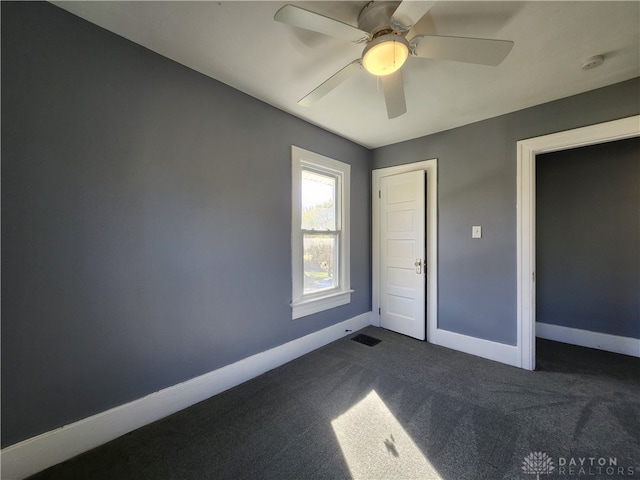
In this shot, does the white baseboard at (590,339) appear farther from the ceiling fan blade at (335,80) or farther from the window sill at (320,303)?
the ceiling fan blade at (335,80)

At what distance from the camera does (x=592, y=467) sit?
139 centimetres

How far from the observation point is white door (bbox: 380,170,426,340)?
3.13 meters

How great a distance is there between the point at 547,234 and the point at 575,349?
1375 millimetres

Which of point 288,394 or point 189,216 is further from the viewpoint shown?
point 288,394

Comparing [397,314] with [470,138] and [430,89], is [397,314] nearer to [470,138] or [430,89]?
[470,138]

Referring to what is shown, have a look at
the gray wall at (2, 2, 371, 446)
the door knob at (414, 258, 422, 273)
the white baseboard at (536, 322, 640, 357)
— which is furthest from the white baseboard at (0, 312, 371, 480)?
the white baseboard at (536, 322, 640, 357)

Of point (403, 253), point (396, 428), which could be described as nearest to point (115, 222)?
point (396, 428)

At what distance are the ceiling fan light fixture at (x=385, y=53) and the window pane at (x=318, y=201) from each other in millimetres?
1542

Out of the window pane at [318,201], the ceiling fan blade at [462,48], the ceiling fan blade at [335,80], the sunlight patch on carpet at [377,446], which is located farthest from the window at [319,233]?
the ceiling fan blade at [462,48]

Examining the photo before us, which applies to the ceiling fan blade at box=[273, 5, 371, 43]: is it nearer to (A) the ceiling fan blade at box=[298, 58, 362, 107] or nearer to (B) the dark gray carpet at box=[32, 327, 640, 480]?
(A) the ceiling fan blade at box=[298, 58, 362, 107]

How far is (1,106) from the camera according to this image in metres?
1.26

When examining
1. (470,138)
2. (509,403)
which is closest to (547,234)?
(470,138)

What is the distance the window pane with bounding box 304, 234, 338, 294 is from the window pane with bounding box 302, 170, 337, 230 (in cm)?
15

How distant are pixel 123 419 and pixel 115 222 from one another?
126 cm
